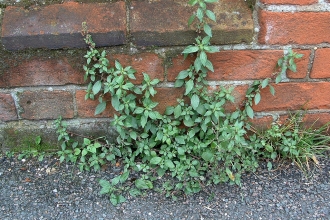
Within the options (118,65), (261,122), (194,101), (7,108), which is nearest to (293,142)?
(261,122)

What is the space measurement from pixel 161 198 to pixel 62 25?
2.65 feet

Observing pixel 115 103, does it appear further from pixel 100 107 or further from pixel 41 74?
pixel 41 74

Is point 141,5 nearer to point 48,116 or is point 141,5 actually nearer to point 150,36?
point 150,36

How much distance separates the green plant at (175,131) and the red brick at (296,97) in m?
0.06

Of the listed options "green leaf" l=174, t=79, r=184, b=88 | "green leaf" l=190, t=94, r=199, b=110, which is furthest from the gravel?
"green leaf" l=174, t=79, r=184, b=88

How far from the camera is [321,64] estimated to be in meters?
1.58

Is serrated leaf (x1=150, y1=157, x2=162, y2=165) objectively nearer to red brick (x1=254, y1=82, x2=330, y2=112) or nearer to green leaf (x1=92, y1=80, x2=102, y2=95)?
green leaf (x1=92, y1=80, x2=102, y2=95)

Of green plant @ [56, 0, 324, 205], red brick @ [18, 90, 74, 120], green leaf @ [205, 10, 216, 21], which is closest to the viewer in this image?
green leaf @ [205, 10, 216, 21]

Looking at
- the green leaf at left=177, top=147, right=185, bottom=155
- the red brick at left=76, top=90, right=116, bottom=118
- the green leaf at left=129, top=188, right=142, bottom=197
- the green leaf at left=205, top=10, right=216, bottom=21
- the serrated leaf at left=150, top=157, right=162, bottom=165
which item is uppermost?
the green leaf at left=205, top=10, right=216, bottom=21

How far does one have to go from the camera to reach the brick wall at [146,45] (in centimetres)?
145

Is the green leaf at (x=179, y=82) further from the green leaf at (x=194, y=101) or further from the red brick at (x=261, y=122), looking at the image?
the red brick at (x=261, y=122)

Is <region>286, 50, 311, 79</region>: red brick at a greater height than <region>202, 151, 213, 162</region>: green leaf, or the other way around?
<region>286, 50, 311, 79</region>: red brick

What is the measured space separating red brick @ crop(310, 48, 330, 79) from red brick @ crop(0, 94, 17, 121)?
1.34 metres

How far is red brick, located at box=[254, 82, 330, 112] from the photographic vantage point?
163 centimetres
